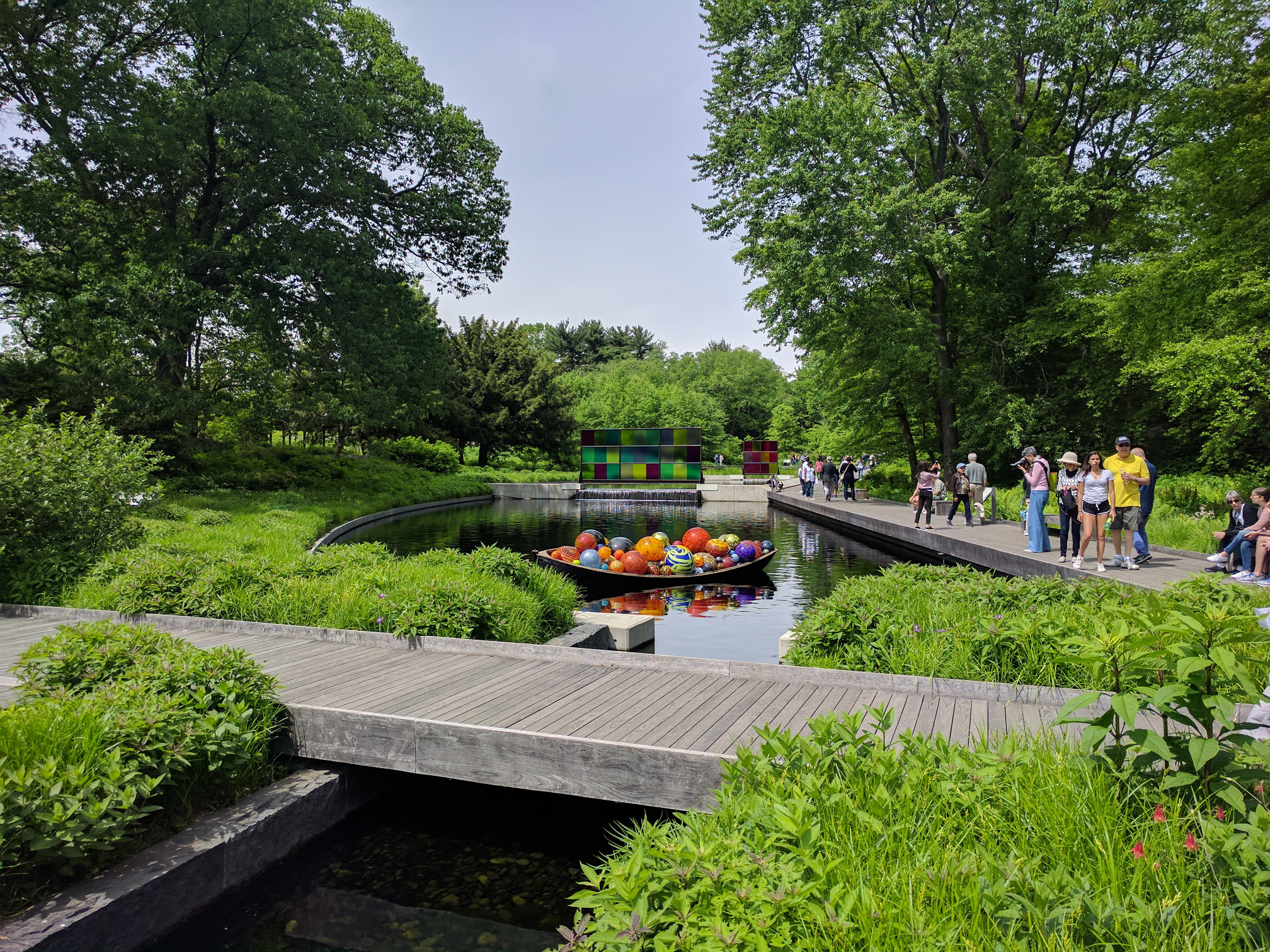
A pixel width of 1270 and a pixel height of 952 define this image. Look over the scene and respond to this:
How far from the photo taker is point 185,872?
378 centimetres

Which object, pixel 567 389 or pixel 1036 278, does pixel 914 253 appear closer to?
pixel 1036 278

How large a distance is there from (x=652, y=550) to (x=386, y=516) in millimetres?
16409

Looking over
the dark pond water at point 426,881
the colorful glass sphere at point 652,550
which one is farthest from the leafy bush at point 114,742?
the colorful glass sphere at point 652,550

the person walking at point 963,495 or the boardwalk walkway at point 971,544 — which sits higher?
the person walking at point 963,495

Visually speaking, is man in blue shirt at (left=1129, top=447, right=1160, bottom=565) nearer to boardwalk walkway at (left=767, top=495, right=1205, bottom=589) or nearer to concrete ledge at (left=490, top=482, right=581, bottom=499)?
boardwalk walkway at (left=767, top=495, right=1205, bottom=589)

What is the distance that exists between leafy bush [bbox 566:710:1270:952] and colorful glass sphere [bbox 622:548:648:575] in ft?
31.0

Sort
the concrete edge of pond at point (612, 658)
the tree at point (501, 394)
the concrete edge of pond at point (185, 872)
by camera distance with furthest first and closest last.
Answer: the tree at point (501, 394), the concrete edge of pond at point (612, 658), the concrete edge of pond at point (185, 872)

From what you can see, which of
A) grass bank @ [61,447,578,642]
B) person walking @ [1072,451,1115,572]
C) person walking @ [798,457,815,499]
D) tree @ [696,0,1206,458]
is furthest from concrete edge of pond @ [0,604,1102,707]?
person walking @ [798,457,815,499]

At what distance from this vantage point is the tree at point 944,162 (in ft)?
73.3

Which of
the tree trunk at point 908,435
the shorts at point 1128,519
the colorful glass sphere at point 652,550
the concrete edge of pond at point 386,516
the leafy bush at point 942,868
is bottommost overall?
the concrete edge of pond at point 386,516

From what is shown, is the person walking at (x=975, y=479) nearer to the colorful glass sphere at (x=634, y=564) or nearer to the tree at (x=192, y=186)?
the colorful glass sphere at (x=634, y=564)

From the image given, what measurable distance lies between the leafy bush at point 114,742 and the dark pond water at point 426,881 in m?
0.62

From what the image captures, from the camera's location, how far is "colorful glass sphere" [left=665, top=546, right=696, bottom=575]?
13.2 metres

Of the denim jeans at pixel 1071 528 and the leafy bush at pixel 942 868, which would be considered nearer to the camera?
the leafy bush at pixel 942 868
